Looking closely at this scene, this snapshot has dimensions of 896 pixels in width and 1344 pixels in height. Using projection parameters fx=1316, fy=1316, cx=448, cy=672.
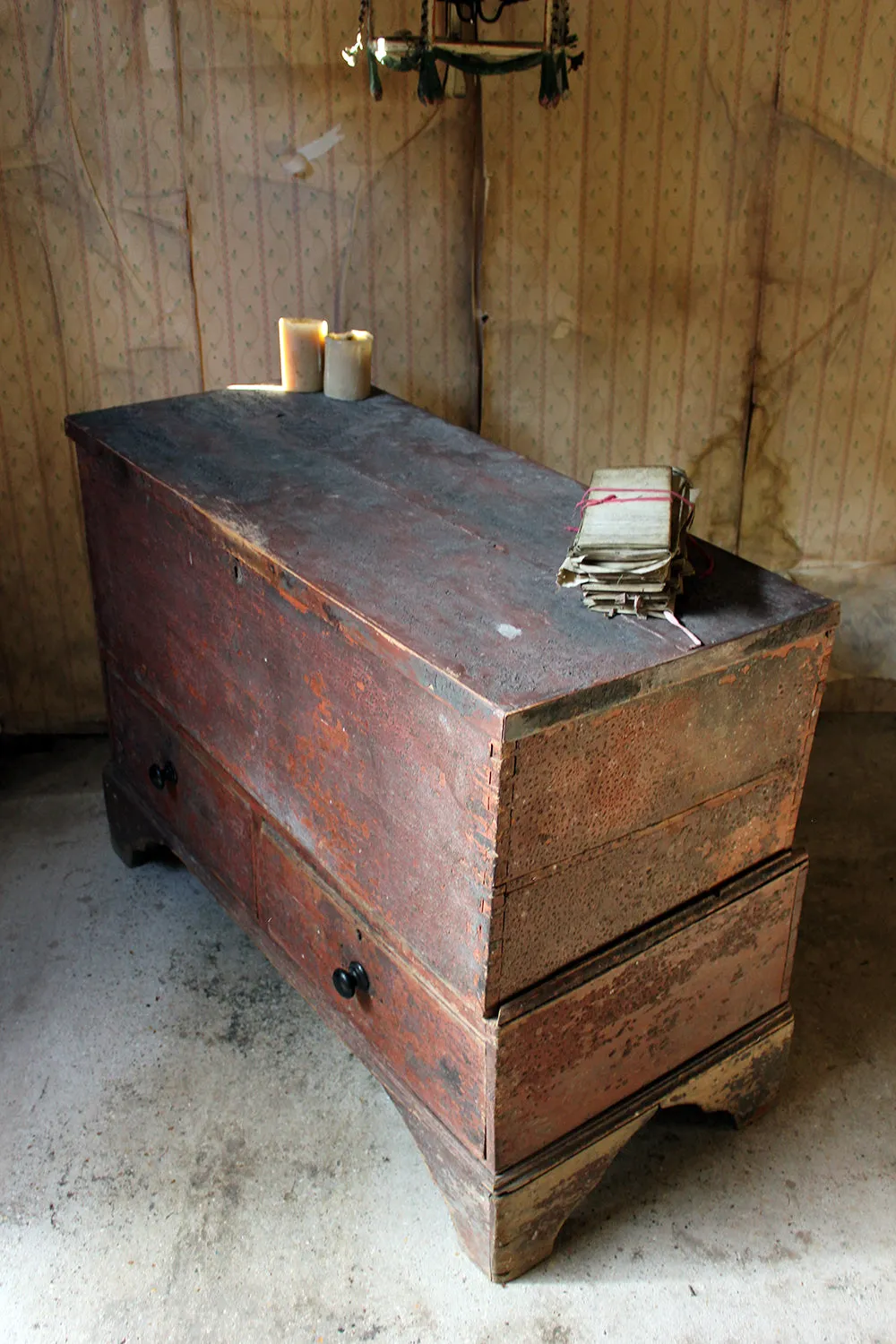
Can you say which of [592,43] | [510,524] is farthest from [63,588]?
[592,43]

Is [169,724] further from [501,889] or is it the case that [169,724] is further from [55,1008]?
[501,889]

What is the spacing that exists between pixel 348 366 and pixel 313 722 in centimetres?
100

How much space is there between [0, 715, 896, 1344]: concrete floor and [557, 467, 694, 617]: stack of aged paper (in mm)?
1049

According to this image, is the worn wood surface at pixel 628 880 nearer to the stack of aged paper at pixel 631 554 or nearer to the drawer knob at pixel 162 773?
the stack of aged paper at pixel 631 554

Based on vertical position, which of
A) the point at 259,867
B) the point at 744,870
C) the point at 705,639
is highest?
the point at 705,639

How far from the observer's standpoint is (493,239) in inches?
122

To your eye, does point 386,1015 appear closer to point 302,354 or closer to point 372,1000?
point 372,1000

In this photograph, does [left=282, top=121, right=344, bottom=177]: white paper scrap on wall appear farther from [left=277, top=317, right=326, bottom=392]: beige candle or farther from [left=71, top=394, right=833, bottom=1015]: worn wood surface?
[left=71, top=394, right=833, bottom=1015]: worn wood surface

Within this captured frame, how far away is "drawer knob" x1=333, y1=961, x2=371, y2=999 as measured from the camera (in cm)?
215

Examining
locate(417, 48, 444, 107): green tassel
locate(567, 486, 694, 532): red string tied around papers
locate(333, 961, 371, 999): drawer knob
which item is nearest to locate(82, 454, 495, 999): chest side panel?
A: locate(333, 961, 371, 999): drawer knob

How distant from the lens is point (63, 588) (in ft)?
11.2

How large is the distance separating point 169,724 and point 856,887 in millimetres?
1557

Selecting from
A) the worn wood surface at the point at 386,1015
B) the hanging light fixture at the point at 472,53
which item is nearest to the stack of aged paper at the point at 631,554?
the worn wood surface at the point at 386,1015

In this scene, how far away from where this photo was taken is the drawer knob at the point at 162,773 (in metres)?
2.65
